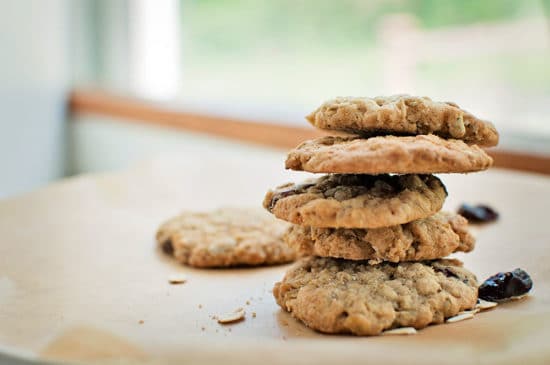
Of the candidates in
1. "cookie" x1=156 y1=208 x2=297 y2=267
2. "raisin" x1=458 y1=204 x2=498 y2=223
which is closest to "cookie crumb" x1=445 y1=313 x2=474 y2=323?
"cookie" x1=156 y1=208 x2=297 y2=267

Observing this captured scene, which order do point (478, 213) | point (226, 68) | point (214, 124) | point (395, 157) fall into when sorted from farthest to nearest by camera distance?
point (226, 68) < point (214, 124) < point (478, 213) < point (395, 157)

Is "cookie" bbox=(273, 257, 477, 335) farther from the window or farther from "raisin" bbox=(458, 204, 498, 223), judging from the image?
the window

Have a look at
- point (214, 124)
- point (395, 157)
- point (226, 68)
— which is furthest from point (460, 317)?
point (226, 68)

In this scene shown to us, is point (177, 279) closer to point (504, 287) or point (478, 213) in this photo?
point (504, 287)

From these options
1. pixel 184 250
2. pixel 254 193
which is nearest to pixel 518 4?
pixel 254 193

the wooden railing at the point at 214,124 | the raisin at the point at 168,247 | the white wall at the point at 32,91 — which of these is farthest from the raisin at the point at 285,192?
the white wall at the point at 32,91

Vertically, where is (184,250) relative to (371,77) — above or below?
below

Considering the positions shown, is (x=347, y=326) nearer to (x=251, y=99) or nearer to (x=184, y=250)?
(x=184, y=250)

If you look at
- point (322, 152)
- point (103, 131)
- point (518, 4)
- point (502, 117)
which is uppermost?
→ point (518, 4)
